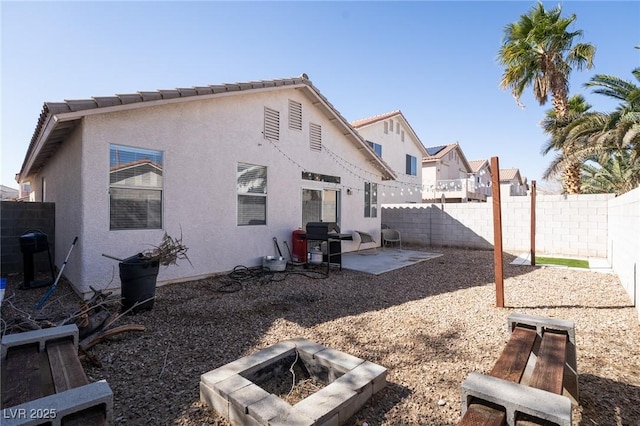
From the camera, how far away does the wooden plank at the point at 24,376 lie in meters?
2.05

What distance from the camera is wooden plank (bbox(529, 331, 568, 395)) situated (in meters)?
2.01

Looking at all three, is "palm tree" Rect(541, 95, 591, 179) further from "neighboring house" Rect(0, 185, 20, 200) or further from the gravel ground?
"neighboring house" Rect(0, 185, 20, 200)

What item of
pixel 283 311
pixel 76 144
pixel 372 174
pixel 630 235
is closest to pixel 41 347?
pixel 283 311

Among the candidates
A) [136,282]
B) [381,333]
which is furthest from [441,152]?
[136,282]

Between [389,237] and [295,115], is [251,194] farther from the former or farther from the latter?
[389,237]

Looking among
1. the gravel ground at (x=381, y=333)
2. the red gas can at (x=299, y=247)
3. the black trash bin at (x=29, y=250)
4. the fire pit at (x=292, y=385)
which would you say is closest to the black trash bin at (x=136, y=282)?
the gravel ground at (x=381, y=333)

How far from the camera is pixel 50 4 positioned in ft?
16.6

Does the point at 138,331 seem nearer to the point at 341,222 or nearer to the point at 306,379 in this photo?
the point at 306,379

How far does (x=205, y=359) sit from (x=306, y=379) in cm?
115

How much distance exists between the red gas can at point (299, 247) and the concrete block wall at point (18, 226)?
6.15 metres

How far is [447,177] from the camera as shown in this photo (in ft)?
84.1

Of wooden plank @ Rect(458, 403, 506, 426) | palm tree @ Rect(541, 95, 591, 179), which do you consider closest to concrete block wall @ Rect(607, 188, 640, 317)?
wooden plank @ Rect(458, 403, 506, 426)

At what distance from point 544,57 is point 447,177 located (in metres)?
13.4

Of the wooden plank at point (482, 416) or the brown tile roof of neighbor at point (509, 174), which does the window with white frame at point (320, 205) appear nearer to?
the wooden plank at point (482, 416)
